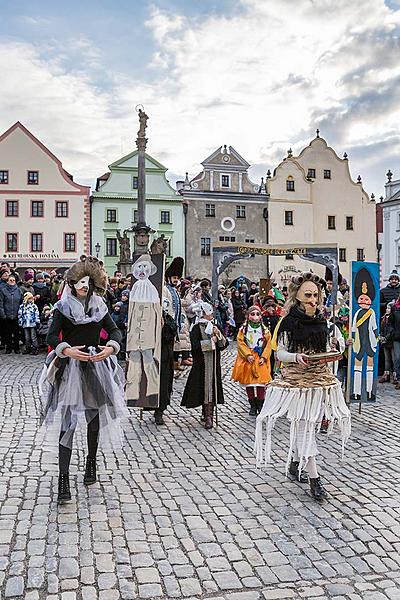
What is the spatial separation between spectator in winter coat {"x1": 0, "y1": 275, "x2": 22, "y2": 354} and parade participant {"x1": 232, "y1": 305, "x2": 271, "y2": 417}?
759 centimetres

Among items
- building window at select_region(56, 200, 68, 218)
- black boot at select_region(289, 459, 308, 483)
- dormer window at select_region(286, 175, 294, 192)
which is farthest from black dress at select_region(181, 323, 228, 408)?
dormer window at select_region(286, 175, 294, 192)

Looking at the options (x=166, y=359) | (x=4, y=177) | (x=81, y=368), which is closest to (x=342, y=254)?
(x=4, y=177)

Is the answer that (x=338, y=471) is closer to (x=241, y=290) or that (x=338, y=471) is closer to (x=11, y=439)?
(x=11, y=439)

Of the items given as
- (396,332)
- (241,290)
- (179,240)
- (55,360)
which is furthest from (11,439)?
(179,240)

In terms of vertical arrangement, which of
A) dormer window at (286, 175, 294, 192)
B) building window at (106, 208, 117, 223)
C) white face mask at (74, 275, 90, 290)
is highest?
dormer window at (286, 175, 294, 192)

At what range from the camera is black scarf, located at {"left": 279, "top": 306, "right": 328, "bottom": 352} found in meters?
6.04

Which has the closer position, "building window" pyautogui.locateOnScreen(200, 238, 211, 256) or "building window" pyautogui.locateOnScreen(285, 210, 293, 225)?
"building window" pyautogui.locateOnScreen(200, 238, 211, 256)

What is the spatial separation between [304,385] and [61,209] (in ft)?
137

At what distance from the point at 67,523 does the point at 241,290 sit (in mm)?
16404

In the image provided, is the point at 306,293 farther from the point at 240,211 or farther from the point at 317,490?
the point at 240,211

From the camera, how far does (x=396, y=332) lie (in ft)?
40.5

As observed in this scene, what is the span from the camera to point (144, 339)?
29.0 ft

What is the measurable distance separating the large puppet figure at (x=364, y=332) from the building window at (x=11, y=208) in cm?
3924

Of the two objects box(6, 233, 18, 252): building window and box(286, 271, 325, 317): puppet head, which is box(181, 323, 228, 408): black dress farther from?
box(6, 233, 18, 252): building window
